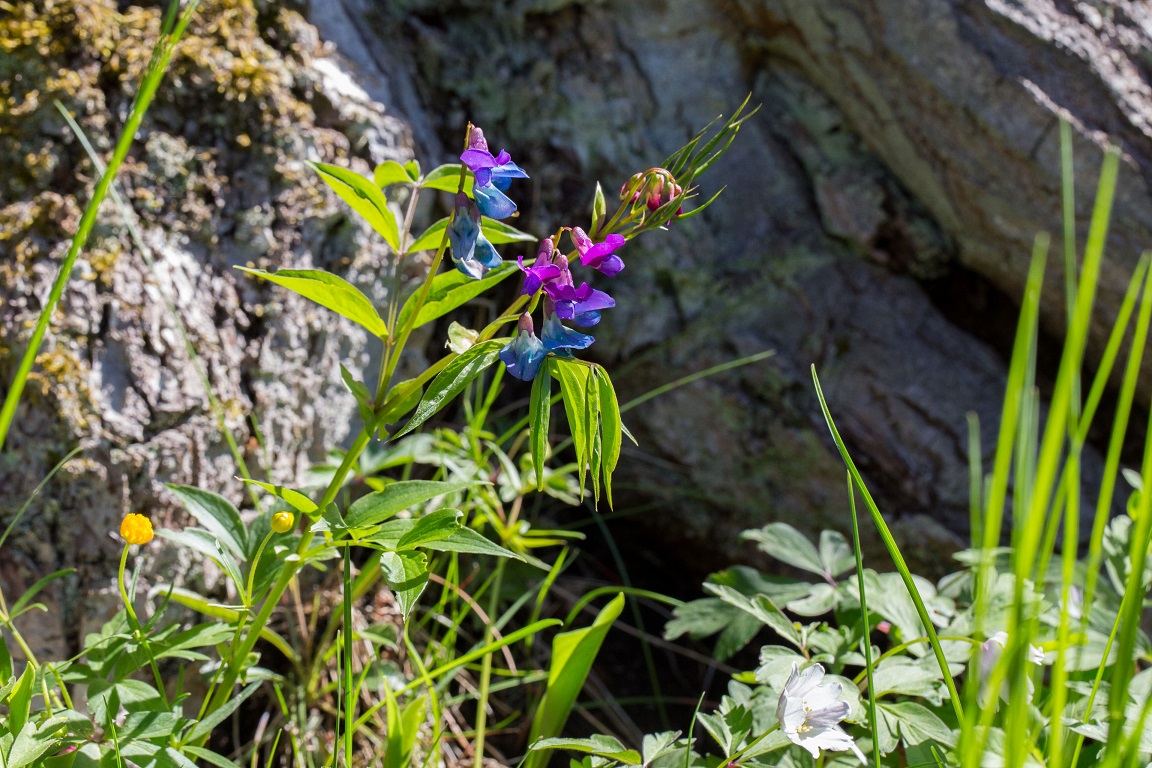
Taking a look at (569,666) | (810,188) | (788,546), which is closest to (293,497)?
(569,666)

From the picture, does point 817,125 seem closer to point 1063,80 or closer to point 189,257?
point 1063,80

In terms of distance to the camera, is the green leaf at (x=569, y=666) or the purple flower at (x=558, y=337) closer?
the purple flower at (x=558, y=337)

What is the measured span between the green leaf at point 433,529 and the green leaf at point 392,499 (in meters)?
0.06

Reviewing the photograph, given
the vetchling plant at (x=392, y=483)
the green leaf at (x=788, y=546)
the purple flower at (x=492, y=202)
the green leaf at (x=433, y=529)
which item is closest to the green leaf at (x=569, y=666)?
the vetchling plant at (x=392, y=483)

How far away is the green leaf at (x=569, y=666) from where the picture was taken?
1.41 meters

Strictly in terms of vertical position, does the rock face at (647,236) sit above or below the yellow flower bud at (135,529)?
above

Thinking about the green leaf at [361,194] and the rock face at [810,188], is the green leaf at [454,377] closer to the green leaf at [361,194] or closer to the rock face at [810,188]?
the green leaf at [361,194]

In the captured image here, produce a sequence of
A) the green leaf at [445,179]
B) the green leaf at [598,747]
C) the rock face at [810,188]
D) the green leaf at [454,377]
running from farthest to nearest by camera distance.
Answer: the rock face at [810,188] → the green leaf at [445,179] → the green leaf at [598,747] → the green leaf at [454,377]

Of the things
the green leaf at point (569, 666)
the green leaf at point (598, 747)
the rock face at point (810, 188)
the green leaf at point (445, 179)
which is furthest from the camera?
the rock face at point (810, 188)

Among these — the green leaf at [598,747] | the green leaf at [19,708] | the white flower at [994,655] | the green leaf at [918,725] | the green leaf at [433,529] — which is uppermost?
the white flower at [994,655]

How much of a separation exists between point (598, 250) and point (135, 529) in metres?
0.67

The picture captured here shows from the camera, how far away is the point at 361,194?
1.10 metres

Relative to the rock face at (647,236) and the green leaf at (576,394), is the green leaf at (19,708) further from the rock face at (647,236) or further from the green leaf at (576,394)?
the green leaf at (576,394)

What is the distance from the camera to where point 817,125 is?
2.44 m
